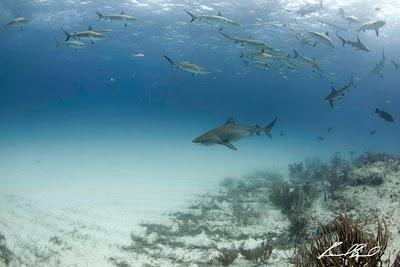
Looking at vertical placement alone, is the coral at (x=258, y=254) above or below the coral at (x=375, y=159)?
above

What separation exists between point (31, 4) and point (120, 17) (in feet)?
83.7

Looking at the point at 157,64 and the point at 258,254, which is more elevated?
the point at 258,254

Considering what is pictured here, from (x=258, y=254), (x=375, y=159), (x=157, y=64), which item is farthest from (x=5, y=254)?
(x=157, y=64)

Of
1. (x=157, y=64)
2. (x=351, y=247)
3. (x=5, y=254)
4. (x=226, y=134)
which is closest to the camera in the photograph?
(x=351, y=247)

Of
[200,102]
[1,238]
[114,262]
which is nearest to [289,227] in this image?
[114,262]

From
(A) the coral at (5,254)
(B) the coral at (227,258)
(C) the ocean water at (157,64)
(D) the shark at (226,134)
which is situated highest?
(D) the shark at (226,134)

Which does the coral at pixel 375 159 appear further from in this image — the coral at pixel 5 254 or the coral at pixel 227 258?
the coral at pixel 5 254

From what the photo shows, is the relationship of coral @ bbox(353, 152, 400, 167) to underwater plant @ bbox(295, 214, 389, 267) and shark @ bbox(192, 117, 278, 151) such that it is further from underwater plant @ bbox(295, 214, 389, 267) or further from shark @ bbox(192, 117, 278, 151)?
underwater plant @ bbox(295, 214, 389, 267)

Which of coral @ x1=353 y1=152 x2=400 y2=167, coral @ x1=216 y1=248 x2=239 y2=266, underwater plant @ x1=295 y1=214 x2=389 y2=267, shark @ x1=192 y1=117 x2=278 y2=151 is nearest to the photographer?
underwater plant @ x1=295 y1=214 x2=389 y2=267

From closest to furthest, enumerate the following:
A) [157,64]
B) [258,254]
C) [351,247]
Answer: [351,247]
[258,254]
[157,64]

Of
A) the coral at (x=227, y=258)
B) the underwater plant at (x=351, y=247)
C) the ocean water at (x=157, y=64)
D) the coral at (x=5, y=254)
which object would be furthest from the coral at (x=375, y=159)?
the coral at (x=5, y=254)

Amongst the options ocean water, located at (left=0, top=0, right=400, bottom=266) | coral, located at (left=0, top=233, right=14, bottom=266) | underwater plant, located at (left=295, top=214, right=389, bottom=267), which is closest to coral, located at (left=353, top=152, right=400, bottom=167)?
ocean water, located at (left=0, top=0, right=400, bottom=266)

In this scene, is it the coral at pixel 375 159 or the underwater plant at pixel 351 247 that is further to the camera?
the coral at pixel 375 159

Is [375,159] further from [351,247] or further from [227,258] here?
[351,247]
